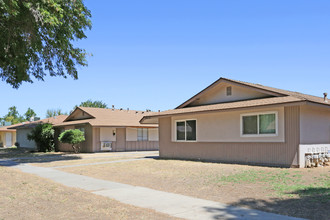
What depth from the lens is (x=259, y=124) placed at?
14.2 m

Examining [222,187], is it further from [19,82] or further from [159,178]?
[19,82]

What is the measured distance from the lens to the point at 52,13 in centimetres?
1318

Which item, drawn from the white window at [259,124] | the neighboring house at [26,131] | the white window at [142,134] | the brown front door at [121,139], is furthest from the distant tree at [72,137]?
the white window at [259,124]

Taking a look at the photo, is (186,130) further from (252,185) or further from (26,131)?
(26,131)

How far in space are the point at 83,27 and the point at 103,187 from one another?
10.4 meters

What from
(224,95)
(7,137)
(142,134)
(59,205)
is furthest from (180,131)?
(7,137)

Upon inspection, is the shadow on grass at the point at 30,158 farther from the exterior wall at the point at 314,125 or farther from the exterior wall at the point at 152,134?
the exterior wall at the point at 314,125

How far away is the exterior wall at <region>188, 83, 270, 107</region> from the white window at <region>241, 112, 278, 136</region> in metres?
1.53

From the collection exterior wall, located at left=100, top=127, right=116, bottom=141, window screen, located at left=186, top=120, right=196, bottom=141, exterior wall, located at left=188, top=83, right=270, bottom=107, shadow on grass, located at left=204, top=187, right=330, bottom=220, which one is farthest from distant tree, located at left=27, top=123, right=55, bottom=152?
shadow on grass, located at left=204, top=187, right=330, bottom=220

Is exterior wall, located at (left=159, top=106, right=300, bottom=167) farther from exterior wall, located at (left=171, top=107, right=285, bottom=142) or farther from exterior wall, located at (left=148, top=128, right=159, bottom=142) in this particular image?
exterior wall, located at (left=148, top=128, right=159, bottom=142)

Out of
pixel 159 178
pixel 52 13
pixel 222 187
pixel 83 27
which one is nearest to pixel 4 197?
pixel 159 178

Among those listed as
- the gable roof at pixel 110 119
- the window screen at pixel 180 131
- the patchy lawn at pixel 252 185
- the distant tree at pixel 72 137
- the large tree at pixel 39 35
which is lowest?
the patchy lawn at pixel 252 185

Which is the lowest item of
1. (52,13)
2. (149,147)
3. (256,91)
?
(149,147)

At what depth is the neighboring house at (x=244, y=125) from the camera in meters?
13.0
